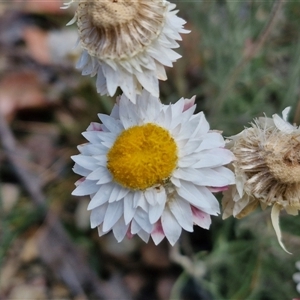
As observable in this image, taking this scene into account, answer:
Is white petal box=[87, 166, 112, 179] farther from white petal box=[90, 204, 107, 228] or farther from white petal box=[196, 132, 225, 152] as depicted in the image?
white petal box=[196, 132, 225, 152]

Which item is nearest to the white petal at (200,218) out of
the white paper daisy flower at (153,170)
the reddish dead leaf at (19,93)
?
the white paper daisy flower at (153,170)

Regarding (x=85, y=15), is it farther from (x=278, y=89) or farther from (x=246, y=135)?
(x=278, y=89)

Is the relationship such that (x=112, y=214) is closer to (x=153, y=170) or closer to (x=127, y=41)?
(x=153, y=170)

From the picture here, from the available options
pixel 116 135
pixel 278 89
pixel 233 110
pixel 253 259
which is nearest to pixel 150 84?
pixel 116 135

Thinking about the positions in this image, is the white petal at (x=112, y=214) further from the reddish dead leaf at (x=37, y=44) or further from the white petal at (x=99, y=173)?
the reddish dead leaf at (x=37, y=44)

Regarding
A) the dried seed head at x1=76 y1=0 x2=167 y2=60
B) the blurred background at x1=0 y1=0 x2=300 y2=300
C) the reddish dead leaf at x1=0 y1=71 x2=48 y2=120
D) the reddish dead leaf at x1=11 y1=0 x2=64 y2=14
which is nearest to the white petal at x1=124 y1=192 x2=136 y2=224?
the dried seed head at x1=76 y1=0 x2=167 y2=60

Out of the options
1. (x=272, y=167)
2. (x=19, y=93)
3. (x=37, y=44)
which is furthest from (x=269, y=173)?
(x=37, y=44)
